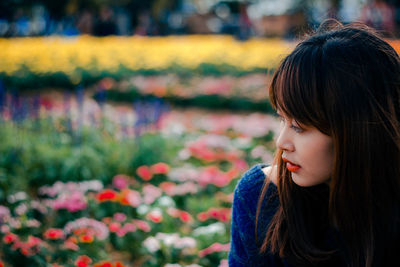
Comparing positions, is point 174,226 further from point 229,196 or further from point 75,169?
point 75,169

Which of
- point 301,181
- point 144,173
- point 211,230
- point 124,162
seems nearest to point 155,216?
point 211,230

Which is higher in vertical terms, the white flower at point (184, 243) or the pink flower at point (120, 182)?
the pink flower at point (120, 182)

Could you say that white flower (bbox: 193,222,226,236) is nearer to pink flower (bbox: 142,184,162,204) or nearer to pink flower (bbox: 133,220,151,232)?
pink flower (bbox: 133,220,151,232)

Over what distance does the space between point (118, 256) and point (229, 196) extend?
808 mm

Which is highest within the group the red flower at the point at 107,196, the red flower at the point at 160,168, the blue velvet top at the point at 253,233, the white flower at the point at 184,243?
the blue velvet top at the point at 253,233

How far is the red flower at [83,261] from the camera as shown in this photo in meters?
1.91

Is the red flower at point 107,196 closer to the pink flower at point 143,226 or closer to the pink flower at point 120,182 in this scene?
the pink flower at point 143,226

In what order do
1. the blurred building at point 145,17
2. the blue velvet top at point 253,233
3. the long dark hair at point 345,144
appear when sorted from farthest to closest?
the blurred building at point 145,17, the blue velvet top at point 253,233, the long dark hair at point 345,144

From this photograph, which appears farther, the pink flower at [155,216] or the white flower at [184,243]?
the pink flower at [155,216]

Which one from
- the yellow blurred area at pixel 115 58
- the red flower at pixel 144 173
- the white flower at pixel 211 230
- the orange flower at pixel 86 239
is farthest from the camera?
the yellow blurred area at pixel 115 58

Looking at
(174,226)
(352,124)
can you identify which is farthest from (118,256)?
(352,124)

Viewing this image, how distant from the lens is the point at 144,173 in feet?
10.1

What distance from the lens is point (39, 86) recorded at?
713cm

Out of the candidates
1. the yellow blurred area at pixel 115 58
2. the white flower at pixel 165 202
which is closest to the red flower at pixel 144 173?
the white flower at pixel 165 202
